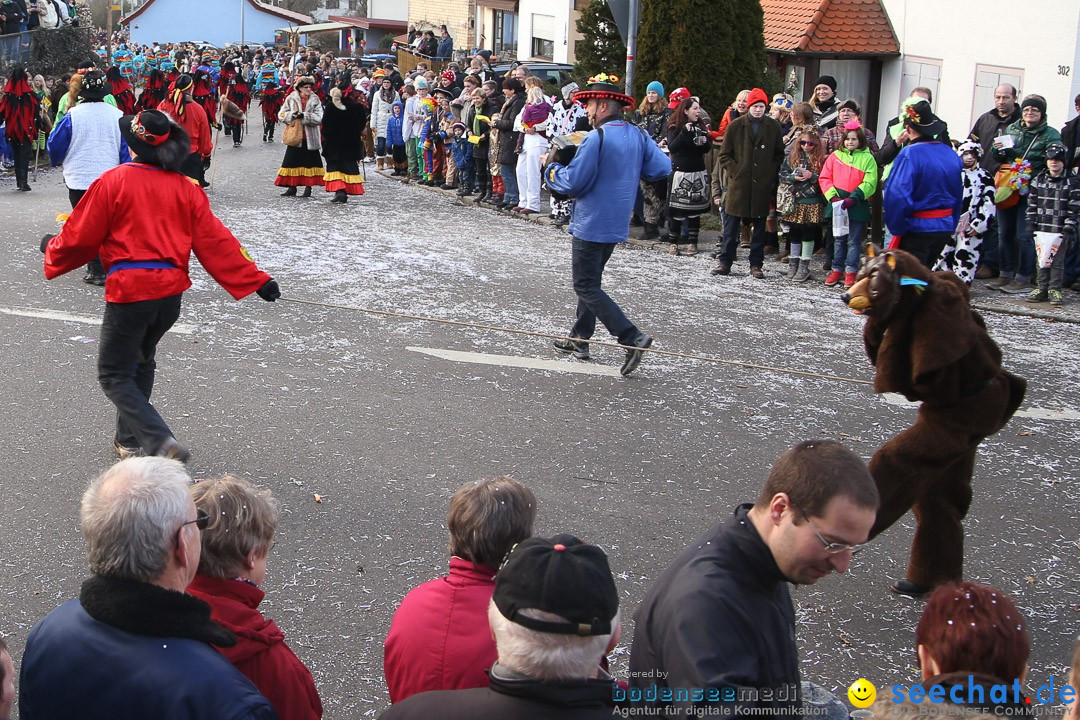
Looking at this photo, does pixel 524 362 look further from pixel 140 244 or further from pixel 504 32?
pixel 504 32

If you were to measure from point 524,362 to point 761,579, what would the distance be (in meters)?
5.46

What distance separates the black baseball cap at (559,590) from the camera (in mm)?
2389

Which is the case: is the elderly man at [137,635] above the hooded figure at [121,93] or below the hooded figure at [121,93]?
below

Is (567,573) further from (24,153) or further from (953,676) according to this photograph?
(24,153)

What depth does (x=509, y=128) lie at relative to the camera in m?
15.1

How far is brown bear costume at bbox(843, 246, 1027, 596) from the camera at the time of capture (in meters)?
4.72

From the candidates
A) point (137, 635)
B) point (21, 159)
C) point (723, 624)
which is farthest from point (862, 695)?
point (21, 159)

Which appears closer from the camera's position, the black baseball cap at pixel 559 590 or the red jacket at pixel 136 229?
the black baseball cap at pixel 559 590

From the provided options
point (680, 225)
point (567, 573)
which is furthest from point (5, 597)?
point (680, 225)

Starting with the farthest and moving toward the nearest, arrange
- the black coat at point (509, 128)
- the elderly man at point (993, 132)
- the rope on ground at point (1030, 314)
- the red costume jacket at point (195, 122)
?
1. the black coat at point (509, 128)
2. the red costume jacket at point (195, 122)
3. the elderly man at point (993, 132)
4. the rope on ground at point (1030, 314)

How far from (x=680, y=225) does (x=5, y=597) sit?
9367 millimetres

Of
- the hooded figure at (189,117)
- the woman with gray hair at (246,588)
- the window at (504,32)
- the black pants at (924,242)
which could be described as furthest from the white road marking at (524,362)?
the window at (504,32)

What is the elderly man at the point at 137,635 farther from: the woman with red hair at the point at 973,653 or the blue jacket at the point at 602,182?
the blue jacket at the point at 602,182

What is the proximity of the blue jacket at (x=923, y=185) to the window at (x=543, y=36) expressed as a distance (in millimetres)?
26585
